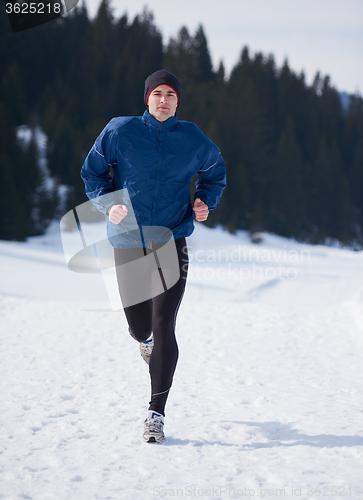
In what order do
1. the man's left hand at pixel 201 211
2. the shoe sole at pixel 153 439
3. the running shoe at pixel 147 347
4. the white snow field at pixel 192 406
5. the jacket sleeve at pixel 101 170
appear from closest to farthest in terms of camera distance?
the white snow field at pixel 192 406
the shoe sole at pixel 153 439
the jacket sleeve at pixel 101 170
the man's left hand at pixel 201 211
the running shoe at pixel 147 347

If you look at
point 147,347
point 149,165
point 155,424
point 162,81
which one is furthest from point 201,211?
point 155,424

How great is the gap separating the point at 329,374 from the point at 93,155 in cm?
255

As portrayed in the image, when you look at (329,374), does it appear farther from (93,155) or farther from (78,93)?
(78,93)

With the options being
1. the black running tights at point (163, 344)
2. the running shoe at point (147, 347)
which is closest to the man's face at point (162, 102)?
the black running tights at point (163, 344)

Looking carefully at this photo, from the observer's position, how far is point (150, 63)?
4041 centimetres

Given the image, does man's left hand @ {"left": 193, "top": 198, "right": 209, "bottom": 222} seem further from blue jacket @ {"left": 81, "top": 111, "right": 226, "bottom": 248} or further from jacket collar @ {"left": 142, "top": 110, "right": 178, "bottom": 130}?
jacket collar @ {"left": 142, "top": 110, "right": 178, "bottom": 130}

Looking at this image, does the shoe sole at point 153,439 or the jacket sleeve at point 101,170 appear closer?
the shoe sole at point 153,439

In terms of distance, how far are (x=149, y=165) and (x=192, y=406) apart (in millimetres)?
1545

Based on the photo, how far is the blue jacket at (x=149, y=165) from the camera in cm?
245

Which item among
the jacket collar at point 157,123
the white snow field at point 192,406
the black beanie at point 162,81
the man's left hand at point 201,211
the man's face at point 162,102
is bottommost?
the white snow field at point 192,406

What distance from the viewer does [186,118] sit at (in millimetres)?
32438

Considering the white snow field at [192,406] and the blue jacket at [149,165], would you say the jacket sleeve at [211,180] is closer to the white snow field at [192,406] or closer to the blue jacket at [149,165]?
the blue jacket at [149,165]

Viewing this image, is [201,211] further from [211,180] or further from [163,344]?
[163,344]

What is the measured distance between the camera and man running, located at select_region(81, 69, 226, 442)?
245cm
